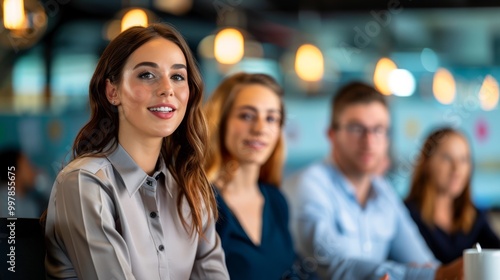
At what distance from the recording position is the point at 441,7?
23.3ft

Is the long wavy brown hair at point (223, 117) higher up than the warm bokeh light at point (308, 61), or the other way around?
the warm bokeh light at point (308, 61)

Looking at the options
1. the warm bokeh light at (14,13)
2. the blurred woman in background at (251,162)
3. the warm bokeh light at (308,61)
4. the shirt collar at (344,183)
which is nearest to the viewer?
the warm bokeh light at (14,13)

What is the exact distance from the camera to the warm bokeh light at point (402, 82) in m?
7.04

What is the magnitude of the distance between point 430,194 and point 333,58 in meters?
4.14

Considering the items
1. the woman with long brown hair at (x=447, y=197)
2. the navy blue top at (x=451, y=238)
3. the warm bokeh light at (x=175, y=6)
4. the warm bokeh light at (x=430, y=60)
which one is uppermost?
the warm bokeh light at (x=175, y=6)

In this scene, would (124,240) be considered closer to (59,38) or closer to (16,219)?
(16,219)

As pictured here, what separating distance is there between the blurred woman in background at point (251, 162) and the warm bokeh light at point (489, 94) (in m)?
4.80

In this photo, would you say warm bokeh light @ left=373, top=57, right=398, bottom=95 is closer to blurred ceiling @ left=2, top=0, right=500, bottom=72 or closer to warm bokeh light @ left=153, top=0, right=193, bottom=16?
blurred ceiling @ left=2, top=0, right=500, bottom=72

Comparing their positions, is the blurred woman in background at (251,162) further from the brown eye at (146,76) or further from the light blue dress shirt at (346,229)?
the brown eye at (146,76)

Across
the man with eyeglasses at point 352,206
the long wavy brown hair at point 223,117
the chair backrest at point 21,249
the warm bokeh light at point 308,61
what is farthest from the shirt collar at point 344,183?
the warm bokeh light at point 308,61

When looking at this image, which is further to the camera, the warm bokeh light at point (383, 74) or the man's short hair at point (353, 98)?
the warm bokeh light at point (383, 74)

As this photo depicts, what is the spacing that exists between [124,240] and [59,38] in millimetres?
5693

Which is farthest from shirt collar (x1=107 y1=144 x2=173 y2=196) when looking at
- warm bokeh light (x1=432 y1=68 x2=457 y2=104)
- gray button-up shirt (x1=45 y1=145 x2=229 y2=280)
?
warm bokeh light (x1=432 y1=68 x2=457 y2=104)

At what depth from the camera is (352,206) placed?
3.05 m
